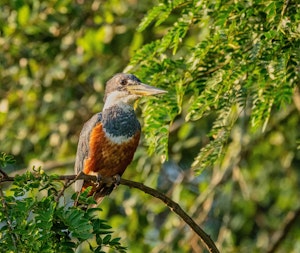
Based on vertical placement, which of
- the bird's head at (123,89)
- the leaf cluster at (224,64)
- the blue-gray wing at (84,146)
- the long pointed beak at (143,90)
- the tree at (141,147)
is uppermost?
the leaf cluster at (224,64)

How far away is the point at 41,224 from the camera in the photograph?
9.16ft

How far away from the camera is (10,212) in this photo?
9.43 ft

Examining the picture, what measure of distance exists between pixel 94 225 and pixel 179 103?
84 cm

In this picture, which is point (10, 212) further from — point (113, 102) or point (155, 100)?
point (113, 102)

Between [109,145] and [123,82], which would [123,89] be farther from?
[109,145]

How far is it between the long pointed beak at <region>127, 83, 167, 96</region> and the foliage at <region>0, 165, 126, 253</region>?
3.07ft

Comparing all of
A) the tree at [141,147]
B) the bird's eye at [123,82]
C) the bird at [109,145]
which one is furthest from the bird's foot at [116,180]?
the tree at [141,147]

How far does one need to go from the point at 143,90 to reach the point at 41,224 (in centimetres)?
149

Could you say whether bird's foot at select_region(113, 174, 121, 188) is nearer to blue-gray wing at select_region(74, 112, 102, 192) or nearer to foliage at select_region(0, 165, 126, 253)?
blue-gray wing at select_region(74, 112, 102, 192)

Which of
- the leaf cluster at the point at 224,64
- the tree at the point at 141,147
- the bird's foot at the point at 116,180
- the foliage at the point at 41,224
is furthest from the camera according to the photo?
the tree at the point at 141,147

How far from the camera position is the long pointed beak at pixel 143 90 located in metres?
3.83

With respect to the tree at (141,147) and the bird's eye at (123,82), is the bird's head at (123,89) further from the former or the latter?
the tree at (141,147)

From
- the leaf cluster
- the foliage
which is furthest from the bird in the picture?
the foliage

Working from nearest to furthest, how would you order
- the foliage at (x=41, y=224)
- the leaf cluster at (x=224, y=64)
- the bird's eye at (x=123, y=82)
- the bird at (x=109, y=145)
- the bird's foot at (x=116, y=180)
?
the foliage at (x=41, y=224) < the leaf cluster at (x=224, y=64) < the bird's foot at (x=116, y=180) < the bird at (x=109, y=145) < the bird's eye at (x=123, y=82)
